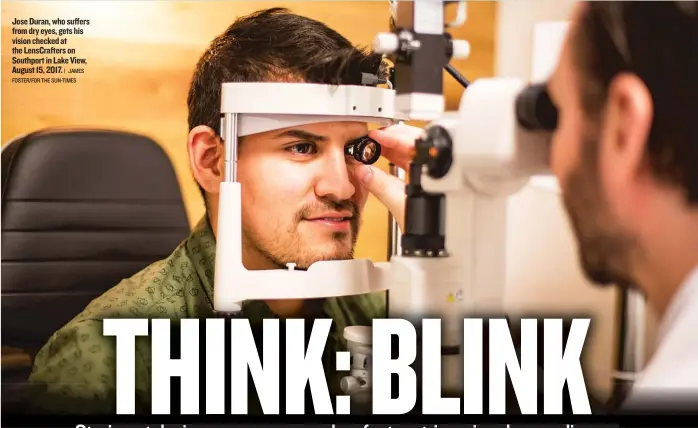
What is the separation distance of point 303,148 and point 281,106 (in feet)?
0.37

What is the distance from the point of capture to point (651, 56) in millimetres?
1182

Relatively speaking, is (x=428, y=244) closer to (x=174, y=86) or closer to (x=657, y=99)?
(x=657, y=99)

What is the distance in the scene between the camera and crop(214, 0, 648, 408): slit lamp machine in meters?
1.09

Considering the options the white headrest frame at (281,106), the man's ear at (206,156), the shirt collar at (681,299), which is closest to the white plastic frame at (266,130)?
the white headrest frame at (281,106)


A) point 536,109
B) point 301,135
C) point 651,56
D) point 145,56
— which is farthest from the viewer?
point 145,56

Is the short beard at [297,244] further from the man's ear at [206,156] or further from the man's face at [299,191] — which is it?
the man's ear at [206,156]

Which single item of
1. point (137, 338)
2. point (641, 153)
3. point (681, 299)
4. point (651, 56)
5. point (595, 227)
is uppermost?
point (651, 56)

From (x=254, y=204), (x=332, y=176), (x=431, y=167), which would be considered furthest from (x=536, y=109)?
(x=254, y=204)

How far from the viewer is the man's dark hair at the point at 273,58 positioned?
1297mm

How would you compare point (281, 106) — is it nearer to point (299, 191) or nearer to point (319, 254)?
point (299, 191)

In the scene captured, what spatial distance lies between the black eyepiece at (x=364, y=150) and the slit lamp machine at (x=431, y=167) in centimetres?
5

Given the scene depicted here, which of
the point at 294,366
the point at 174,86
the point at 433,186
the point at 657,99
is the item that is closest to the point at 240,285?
the point at 294,366

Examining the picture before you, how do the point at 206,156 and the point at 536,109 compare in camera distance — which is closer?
the point at 536,109

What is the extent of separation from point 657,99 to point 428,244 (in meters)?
0.47
